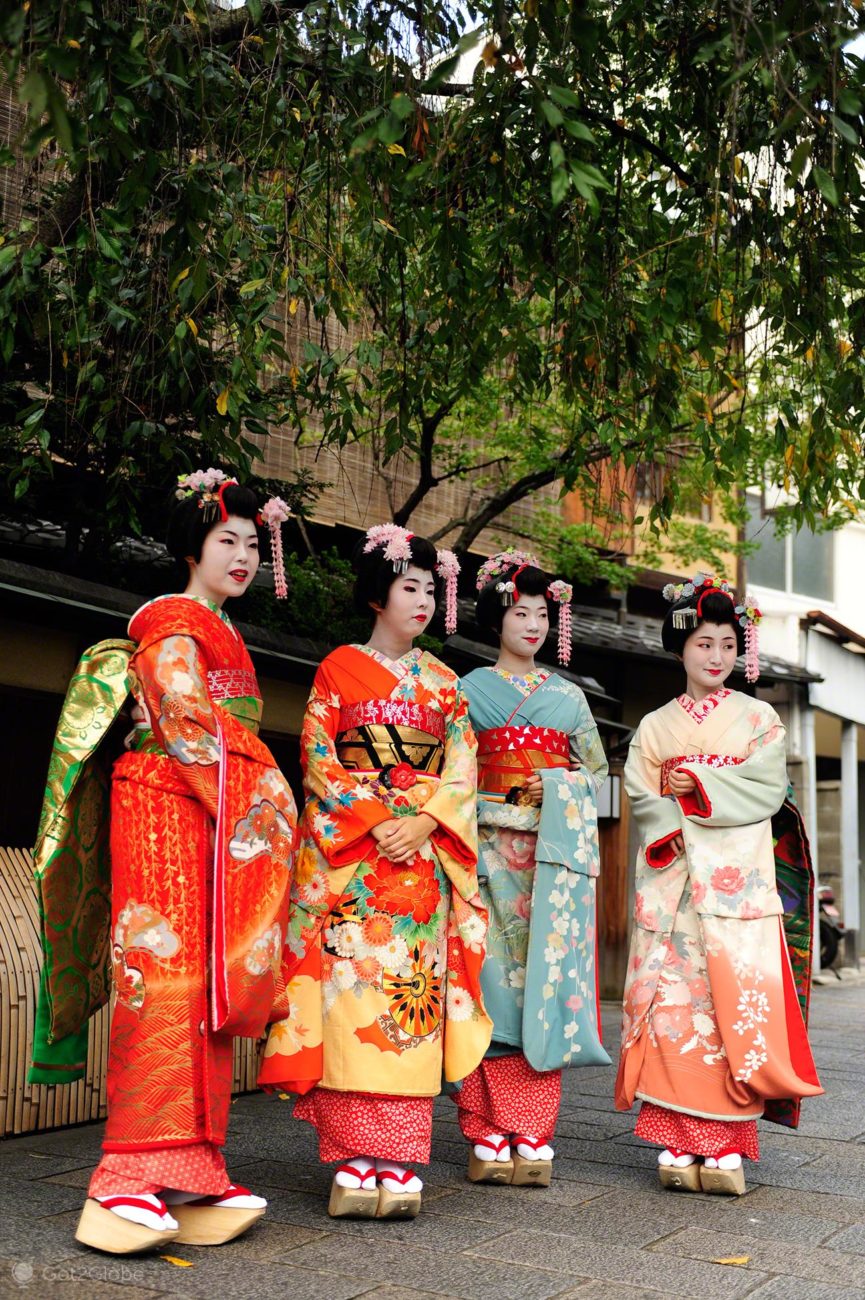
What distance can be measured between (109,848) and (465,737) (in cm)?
130

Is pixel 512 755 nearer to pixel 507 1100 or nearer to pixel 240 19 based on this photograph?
pixel 507 1100

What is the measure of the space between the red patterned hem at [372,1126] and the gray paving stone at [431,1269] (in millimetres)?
320

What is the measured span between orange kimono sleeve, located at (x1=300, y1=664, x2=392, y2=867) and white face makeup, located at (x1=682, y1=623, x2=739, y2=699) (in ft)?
5.08

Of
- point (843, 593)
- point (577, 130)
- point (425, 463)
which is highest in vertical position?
point (843, 593)

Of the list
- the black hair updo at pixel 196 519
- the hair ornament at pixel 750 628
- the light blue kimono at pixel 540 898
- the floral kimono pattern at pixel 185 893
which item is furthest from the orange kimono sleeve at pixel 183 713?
the hair ornament at pixel 750 628

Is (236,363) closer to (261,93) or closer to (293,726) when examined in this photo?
(261,93)

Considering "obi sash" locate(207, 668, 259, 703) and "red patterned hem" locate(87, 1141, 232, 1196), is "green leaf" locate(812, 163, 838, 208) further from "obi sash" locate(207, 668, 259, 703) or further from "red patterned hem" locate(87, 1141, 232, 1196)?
"red patterned hem" locate(87, 1141, 232, 1196)

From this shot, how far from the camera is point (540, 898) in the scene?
4.97 metres

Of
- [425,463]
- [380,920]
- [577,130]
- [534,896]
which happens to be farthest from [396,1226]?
[425,463]

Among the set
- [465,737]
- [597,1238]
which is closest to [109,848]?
[465,737]

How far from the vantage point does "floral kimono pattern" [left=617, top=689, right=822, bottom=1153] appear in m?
4.76

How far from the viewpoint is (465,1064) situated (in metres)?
4.46

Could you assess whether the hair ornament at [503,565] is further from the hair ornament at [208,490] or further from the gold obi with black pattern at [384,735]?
the hair ornament at [208,490]

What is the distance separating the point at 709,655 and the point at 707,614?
167 millimetres
